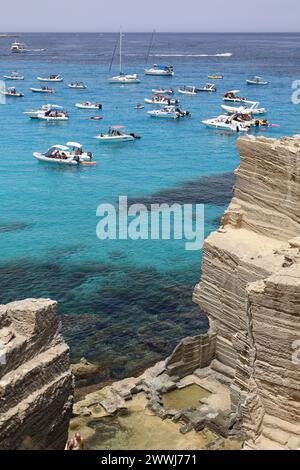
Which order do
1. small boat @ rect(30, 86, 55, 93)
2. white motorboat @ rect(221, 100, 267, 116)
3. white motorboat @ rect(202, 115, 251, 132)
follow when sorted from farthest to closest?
small boat @ rect(30, 86, 55, 93) < white motorboat @ rect(221, 100, 267, 116) < white motorboat @ rect(202, 115, 251, 132)

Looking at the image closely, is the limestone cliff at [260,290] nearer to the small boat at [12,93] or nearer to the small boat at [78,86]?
the small boat at [12,93]

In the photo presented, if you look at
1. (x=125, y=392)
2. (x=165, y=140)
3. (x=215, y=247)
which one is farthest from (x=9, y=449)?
(x=165, y=140)

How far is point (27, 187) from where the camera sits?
6159cm

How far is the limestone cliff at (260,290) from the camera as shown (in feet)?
52.1

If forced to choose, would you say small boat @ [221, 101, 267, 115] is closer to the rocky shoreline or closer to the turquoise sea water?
the turquoise sea water

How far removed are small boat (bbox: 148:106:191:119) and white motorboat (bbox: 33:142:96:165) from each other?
28317mm

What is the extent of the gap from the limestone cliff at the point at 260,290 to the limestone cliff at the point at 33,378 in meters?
5.81

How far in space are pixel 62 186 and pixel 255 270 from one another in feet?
138

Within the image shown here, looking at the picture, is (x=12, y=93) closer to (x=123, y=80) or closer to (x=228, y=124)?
(x=123, y=80)

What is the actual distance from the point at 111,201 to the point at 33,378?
129 ft

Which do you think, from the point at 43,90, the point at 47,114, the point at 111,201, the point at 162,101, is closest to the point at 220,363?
the point at 111,201

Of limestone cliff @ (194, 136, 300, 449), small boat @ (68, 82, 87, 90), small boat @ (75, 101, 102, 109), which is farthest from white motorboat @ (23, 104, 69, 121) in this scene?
limestone cliff @ (194, 136, 300, 449)

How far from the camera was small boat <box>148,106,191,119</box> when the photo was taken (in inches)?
3772

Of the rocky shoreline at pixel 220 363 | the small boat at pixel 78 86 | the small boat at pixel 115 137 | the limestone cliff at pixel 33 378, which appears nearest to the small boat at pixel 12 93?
the small boat at pixel 78 86
